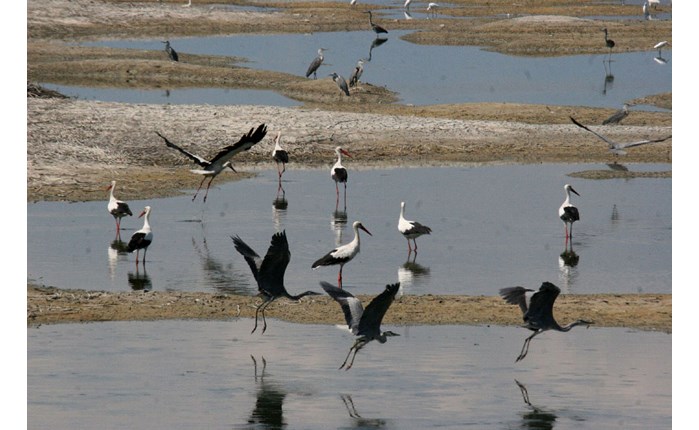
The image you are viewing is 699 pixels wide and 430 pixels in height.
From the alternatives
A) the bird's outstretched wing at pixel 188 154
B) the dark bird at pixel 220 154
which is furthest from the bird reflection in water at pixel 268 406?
the bird's outstretched wing at pixel 188 154

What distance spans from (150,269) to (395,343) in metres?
5.14

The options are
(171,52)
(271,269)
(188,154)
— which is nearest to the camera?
(271,269)

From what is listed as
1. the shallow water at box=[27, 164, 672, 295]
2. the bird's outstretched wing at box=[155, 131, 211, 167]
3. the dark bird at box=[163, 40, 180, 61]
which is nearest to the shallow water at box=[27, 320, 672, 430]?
the shallow water at box=[27, 164, 672, 295]

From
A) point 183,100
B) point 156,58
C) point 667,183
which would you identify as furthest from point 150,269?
point 156,58

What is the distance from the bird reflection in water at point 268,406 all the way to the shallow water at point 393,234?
4.12 metres

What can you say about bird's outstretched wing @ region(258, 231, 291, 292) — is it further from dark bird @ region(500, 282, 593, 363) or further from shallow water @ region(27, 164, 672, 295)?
shallow water @ region(27, 164, 672, 295)

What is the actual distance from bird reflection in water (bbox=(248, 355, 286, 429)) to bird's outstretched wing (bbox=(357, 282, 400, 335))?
3.58ft

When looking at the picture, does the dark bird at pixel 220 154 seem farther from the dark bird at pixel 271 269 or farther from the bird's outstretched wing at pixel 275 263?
the bird's outstretched wing at pixel 275 263

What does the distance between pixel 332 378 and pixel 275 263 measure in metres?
1.53

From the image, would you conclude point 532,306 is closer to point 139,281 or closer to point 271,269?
point 271,269

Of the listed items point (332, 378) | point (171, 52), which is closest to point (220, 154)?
point (332, 378)

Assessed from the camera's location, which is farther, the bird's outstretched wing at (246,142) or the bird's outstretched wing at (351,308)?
the bird's outstretched wing at (246,142)

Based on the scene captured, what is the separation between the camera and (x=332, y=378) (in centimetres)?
1385

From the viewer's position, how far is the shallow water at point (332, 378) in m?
12.5
